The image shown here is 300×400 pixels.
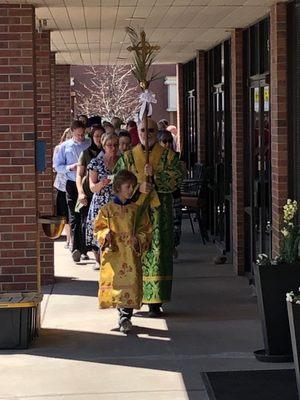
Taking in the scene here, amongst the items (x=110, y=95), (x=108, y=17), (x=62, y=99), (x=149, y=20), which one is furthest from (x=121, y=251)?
(x=110, y=95)

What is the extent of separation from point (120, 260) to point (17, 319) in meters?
1.11

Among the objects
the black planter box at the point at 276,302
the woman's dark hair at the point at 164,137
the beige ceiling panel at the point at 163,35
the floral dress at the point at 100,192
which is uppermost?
the beige ceiling panel at the point at 163,35

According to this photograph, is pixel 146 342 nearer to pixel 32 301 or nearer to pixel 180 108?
pixel 32 301

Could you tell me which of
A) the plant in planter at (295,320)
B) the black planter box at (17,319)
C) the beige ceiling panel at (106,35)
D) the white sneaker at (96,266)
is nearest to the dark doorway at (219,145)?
the beige ceiling panel at (106,35)

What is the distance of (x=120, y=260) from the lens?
811cm

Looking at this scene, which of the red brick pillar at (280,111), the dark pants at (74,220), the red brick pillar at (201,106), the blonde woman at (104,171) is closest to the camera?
the red brick pillar at (280,111)

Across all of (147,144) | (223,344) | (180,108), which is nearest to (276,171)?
(147,144)

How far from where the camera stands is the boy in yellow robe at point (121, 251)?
805 cm

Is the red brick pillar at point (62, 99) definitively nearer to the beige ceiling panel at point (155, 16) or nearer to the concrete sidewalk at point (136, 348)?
the beige ceiling panel at point (155, 16)

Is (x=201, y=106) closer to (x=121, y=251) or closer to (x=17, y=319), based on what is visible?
(x=121, y=251)

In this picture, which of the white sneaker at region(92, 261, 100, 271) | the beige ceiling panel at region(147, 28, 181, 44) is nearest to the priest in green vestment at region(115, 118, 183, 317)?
the white sneaker at region(92, 261, 100, 271)

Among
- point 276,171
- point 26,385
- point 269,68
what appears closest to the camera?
point 26,385

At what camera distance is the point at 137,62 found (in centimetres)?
841

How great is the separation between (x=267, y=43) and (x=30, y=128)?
119 inches
